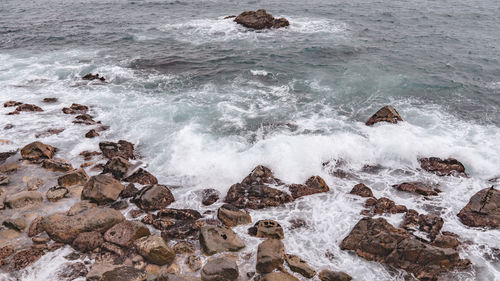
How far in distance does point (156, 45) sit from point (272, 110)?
16498mm

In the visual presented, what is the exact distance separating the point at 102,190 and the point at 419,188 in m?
12.1

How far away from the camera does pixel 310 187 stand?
505 inches

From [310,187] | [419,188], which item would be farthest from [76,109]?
[419,188]

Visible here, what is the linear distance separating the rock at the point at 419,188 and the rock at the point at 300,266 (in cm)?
584

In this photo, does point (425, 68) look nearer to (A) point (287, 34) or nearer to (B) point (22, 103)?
(A) point (287, 34)

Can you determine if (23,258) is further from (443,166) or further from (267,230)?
(443,166)

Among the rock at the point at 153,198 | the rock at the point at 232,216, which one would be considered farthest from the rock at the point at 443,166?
the rock at the point at 153,198

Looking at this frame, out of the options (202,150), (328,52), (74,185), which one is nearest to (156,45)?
(328,52)

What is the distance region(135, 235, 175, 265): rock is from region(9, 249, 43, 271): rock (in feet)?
9.86

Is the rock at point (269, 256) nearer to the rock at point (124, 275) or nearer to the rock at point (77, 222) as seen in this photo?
the rock at point (124, 275)

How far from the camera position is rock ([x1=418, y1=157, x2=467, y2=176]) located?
13.8m

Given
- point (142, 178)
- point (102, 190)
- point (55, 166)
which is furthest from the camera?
point (55, 166)

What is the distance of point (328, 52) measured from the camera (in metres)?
27.8

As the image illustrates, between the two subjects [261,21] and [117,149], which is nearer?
[117,149]
